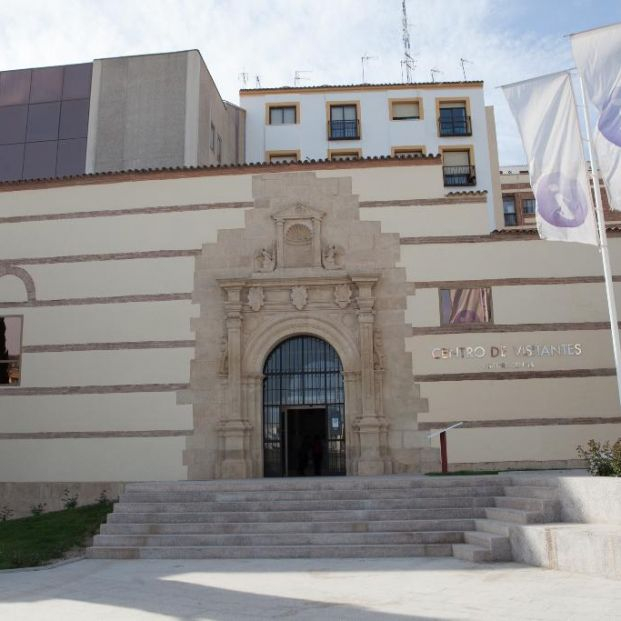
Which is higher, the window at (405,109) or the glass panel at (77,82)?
the window at (405,109)

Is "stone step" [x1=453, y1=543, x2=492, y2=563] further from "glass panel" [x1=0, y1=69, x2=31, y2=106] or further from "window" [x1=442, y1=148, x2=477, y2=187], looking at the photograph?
"window" [x1=442, y1=148, x2=477, y2=187]

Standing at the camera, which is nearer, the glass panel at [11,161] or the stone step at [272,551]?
the stone step at [272,551]

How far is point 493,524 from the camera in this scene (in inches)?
435

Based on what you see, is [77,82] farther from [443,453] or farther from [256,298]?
[443,453]

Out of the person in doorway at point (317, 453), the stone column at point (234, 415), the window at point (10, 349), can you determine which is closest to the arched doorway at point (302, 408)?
the person in doorway at point (317, 453)

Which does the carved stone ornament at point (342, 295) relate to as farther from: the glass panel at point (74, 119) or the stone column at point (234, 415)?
the glass panel at point (74, 119)

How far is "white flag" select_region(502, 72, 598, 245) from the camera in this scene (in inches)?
496

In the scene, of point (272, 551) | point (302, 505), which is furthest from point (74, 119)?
point (272, 551)

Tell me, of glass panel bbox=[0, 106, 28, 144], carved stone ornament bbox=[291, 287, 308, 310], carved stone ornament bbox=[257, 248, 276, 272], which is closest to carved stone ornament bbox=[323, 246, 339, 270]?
carved stone ornament bbox=[291, 287, 308, 310]

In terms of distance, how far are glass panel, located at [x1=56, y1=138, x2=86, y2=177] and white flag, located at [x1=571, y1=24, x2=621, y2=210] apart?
733 inches

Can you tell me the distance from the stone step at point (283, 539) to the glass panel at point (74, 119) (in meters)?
17.9

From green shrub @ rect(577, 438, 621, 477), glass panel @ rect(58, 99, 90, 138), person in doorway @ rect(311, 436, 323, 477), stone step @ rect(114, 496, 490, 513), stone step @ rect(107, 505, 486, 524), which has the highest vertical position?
glass panel @ rect(58, 99, 90, 138)

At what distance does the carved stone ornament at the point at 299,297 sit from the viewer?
17984 millimetres

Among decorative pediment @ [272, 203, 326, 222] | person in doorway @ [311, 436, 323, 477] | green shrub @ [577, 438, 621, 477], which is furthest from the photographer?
decorative pediment @ [272, 203, 326, 222]
